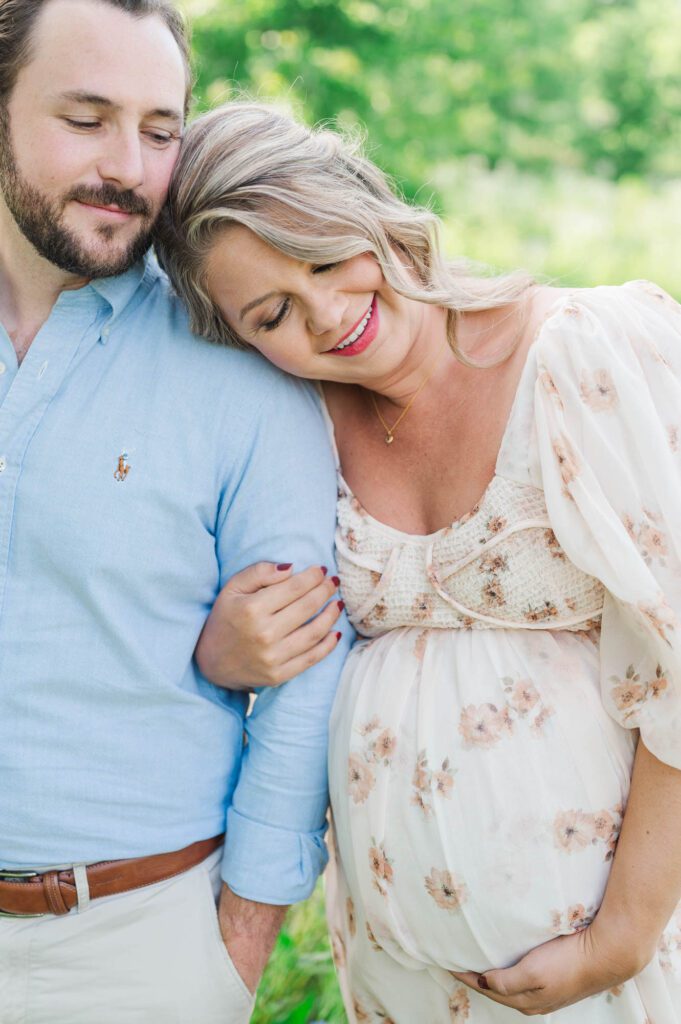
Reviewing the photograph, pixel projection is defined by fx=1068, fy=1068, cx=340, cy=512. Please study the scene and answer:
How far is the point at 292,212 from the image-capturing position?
1.82 m

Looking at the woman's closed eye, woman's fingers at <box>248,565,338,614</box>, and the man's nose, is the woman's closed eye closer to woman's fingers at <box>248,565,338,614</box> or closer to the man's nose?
the man's nose

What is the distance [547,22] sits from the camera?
44.9ft

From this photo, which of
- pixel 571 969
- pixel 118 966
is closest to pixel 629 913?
pixel 571 969

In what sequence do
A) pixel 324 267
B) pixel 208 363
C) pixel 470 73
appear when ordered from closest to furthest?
pixel 324 267 → pixel 208 363 → pixel 470 73

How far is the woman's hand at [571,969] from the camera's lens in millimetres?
1690

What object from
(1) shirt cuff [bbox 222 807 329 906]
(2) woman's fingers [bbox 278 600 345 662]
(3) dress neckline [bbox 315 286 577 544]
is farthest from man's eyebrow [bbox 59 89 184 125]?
(1) shirt cuff [bbox 222 807 329 906]

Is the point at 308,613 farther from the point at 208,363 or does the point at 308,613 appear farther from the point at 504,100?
the point at 504,100

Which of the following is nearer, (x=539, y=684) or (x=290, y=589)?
(x=539, y=684)

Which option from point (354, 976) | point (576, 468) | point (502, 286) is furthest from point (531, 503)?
point (354, 976)

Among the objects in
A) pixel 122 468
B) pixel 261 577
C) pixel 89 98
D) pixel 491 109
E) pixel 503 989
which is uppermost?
pixel 89 98

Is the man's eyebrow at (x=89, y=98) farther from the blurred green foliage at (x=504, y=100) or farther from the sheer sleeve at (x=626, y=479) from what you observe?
the sheer sleeve at (x=626, y=479)

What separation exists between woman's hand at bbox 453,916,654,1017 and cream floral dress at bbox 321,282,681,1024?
29mm

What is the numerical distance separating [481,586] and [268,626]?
0.39 m

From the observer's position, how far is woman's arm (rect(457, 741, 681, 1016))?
169 centimetres
